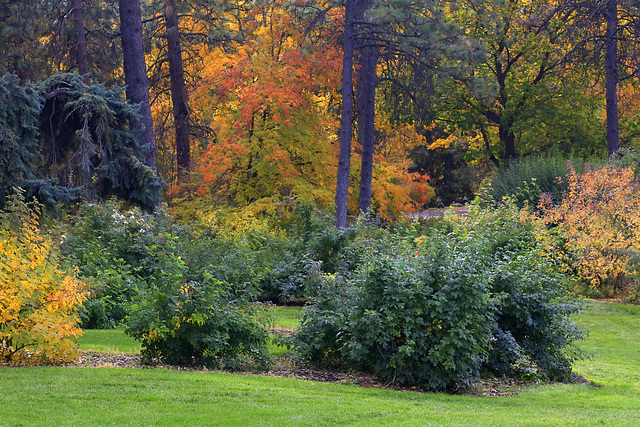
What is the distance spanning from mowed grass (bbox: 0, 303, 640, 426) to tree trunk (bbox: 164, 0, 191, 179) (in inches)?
665

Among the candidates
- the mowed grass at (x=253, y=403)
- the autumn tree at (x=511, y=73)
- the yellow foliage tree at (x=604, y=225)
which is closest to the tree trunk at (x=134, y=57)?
the yellow foliage tree at (x=604, y=225)

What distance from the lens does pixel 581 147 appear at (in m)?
29.3

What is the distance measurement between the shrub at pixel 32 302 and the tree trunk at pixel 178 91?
15.7 m

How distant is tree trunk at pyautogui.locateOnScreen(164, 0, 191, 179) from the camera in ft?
77.6

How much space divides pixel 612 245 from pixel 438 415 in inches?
424

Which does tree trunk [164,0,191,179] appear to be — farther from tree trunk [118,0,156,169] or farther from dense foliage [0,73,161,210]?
dense foliage [0,73,161,210]

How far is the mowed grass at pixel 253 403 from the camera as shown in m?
5.78

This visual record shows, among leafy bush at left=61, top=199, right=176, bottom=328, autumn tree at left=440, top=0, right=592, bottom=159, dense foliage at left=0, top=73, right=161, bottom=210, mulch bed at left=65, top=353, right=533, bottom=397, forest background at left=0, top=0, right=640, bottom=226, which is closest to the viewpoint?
mulch bed at left=65, top=353, right=533, bottom=397

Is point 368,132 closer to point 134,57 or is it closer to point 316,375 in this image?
point 134,57

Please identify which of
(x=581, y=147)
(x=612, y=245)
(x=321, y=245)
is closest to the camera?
(x=321, y=245)

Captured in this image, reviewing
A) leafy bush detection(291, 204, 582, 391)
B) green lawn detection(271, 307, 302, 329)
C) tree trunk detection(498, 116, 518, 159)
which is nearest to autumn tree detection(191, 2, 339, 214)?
green lawn detection(271, 307, 302, 329)

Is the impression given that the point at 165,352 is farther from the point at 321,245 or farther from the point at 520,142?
the point at 520,142

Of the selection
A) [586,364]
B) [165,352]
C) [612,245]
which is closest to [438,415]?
[165,352]

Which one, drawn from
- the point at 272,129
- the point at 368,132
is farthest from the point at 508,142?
the point at 272,129
